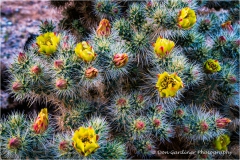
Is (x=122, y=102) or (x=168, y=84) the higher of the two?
(x=168, y=84)

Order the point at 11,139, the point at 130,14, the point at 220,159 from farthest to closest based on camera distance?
1. the point at 220,159
2. the point at 130,14
3. the point at 11,139

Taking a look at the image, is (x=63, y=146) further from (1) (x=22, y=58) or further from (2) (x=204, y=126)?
(2) (x=204, y=126)

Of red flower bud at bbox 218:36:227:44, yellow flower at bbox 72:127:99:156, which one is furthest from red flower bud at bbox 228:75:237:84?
yellow flower at bbox 72:127:99:156

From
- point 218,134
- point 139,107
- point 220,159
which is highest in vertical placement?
point 139,107

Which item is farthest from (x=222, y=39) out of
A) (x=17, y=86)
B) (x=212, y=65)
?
(x=17, y=86)

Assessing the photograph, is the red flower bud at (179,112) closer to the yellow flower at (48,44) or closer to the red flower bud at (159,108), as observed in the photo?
the red flower bud at (159,108)

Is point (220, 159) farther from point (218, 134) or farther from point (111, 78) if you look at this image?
point (111, 78)

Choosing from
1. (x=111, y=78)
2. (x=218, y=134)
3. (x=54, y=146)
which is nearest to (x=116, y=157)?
(x=54, y=146)

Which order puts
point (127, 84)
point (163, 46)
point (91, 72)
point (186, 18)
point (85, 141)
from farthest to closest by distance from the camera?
1. point (127, 84)
2. point (186, 18)
3. point (163, 46)
4. point (91, 72)
5. point (85, 141)
